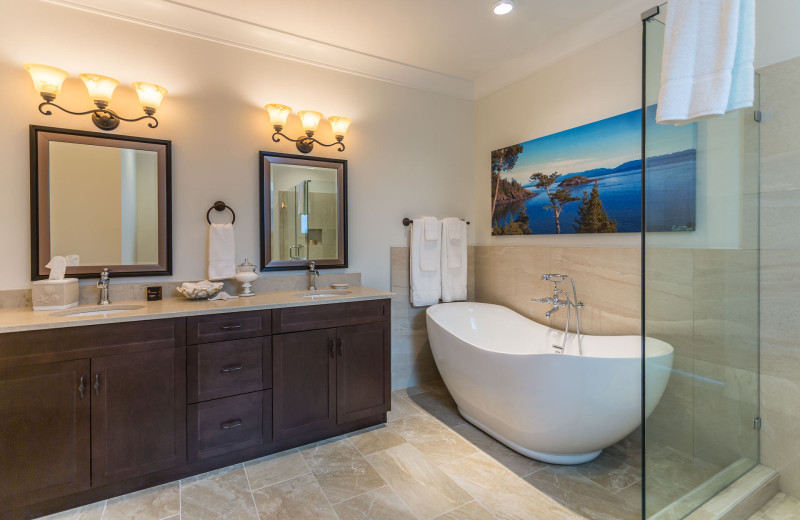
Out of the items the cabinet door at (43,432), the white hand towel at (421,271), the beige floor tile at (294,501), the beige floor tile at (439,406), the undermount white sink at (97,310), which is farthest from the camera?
the white hand towel at (421,271)

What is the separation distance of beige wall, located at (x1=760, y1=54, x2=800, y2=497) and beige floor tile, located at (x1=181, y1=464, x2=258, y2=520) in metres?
2.37

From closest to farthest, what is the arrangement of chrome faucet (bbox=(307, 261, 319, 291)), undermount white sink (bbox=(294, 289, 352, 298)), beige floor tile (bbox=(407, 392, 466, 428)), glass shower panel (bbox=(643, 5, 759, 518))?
1. glass shower panel (bbox=(643, 5, 759, 518))
2. undermount white sink (bbox=(294, 289, 352, 298))
3. beige floor tile (bbox=(407, 392, 466, 428))
4. chrome faucet (bbox=(307, 261, 319, 291))

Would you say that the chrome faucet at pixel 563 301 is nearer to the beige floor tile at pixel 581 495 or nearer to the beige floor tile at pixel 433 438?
the beige floor tile at pixel 581 495

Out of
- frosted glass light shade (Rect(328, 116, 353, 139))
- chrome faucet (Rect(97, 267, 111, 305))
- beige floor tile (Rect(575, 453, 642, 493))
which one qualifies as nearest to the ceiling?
frosted glass light shade (Rect(328, 116, 353, 139))

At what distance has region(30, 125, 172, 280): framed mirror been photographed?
1.99 m

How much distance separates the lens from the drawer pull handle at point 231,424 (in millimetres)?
1981

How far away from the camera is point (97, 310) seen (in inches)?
77.8

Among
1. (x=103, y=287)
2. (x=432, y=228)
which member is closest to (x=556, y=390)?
(x=432, y=228)

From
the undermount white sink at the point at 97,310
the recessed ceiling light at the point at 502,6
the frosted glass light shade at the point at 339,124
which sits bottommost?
the undermount white sink at the point at 97,310

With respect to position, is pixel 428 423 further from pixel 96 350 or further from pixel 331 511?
pixel 96 350

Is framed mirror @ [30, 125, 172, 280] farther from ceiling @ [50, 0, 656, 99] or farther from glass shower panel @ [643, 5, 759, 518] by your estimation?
glass shower panel @ [643, 5, 759, 518]

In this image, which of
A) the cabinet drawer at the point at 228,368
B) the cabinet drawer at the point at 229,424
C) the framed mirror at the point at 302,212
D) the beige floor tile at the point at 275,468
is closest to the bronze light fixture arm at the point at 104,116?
the framed mirror at the point at 302,212

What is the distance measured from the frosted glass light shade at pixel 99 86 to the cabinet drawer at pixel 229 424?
175cm

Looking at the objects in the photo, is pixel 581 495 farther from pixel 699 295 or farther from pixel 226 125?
pixel 226 125
